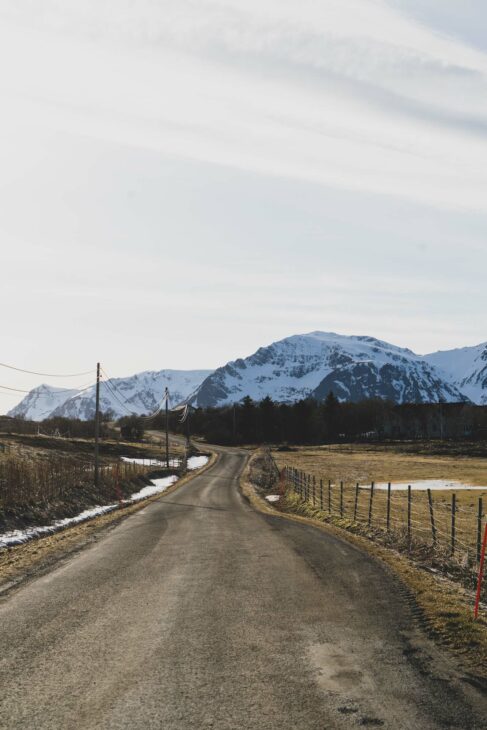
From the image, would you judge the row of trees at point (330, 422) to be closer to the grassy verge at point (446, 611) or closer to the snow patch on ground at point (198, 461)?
the snow patch on ground at point (198, 461)

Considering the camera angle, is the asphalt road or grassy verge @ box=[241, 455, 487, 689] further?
grassy verge @ box=[241, 455, 487, 689]

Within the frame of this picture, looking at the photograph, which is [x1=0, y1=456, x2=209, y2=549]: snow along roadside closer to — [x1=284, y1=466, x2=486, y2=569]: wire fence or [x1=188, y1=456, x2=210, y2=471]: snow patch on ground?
[x1=284, y1=466, x2=486, y2=569]: wire fence

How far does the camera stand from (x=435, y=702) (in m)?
7.02

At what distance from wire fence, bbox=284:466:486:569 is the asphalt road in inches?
117

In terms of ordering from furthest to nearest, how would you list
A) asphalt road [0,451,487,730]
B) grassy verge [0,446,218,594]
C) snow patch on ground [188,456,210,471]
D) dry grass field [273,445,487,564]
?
snow patch on ground [188,456,210,471], dry grass field [273,445,487,564], grassy verge [0,446,218,594], asphalt road [0,451,487,730]

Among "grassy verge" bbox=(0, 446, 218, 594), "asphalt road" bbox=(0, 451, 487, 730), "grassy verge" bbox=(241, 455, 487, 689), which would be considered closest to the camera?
"asphalt road" bbox=(0, 451, 487, 730)

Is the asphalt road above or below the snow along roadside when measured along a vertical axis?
above

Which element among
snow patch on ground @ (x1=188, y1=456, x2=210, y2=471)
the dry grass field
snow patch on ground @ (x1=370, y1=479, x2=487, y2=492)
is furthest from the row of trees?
snow patch on ground @ (x1=370, y1=479, x2=487, y2=492)

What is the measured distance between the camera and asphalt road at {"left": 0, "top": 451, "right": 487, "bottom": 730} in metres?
6.72

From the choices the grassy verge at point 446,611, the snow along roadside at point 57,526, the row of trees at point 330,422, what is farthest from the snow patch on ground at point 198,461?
the grassy verge at point 446,611

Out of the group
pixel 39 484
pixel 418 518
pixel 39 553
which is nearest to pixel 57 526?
pixel 39 484

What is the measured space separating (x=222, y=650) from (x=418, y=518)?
2274cm

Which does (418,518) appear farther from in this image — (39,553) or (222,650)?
(222,650)

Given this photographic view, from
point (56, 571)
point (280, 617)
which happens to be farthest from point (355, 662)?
point (56, 571)
